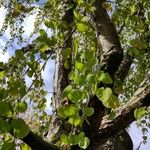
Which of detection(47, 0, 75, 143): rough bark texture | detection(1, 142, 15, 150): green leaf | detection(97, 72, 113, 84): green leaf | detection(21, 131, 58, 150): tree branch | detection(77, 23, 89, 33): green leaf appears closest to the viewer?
detection(1, 142, 15, 150): green leaf

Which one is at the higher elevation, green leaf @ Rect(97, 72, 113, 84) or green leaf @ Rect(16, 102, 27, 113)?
green leaf @ Rect(16, 102, 27, 113)

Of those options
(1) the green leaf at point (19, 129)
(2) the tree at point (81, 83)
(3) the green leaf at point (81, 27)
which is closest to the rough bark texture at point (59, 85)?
(2) the tree at point (81, 83)

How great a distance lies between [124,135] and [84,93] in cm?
667

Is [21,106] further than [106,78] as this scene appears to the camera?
Yes

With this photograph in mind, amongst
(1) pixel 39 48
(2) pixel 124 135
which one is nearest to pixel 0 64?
(1) pixel 39 48

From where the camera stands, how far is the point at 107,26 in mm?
4445

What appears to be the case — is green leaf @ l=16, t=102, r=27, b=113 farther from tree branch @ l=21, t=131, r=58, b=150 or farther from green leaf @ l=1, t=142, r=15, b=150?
tree branch @ l=21, t=131, r=58, b=150

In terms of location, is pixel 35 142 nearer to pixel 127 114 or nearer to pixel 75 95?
pixel 127 114

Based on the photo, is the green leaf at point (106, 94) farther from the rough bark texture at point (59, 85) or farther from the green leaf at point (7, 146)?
the rough bark texture at point (59, 85)

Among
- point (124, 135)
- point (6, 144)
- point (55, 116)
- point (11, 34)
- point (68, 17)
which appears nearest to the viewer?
point (6, 144)

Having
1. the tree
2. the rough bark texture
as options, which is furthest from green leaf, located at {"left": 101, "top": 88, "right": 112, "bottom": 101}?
the rough bark texture

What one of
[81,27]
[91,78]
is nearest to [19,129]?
[91,78]

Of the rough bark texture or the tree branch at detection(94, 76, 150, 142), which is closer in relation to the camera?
the tree branch at detection(94, 76, 150, 142)

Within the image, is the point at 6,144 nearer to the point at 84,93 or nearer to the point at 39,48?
the point at 84,93
